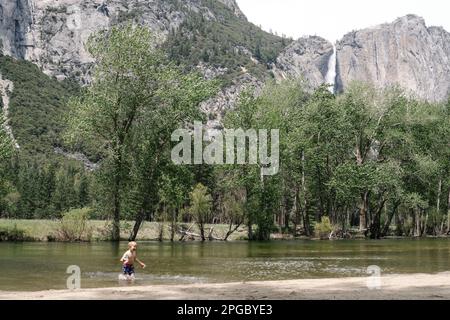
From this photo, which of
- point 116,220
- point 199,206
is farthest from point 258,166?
point 116,220

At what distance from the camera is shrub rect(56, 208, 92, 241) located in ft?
165

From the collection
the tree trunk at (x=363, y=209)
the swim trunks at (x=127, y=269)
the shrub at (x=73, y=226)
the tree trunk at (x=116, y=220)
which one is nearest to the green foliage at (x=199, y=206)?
the tree trunk at (x=116, y=220)

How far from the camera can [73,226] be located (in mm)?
50969

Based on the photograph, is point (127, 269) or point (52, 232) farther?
point (52, 232)

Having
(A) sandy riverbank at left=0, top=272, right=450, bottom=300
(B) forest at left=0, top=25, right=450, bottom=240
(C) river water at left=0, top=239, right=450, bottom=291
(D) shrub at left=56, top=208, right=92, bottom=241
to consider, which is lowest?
(C) river water at left=0, top=239, right=450, bottom=291

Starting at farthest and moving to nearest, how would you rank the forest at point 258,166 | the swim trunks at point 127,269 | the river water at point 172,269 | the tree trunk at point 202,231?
the tree trunk at point 202,231 → the forest at point 258,166 → the swim trunks at point 127,269 → the river water at point 172,269

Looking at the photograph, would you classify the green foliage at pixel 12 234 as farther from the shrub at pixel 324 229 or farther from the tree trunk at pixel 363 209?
the tree trunk at pixel 363 209

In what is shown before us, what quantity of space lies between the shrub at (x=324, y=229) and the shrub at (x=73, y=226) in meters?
29.9

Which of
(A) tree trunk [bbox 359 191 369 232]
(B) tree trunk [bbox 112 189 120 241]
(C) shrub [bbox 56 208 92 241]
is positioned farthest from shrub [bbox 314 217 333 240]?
(C) shrub [bbox 56 208 92 241]

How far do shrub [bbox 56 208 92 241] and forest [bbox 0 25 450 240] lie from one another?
324 centimetres

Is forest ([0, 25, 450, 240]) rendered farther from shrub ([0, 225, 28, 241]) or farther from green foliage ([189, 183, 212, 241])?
A: shrub ([0, 225, 28, 241])

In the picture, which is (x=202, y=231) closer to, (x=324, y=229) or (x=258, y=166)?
(x=258, y=166)

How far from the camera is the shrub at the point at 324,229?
69.4m

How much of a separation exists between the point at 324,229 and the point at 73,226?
3131 centimetres
